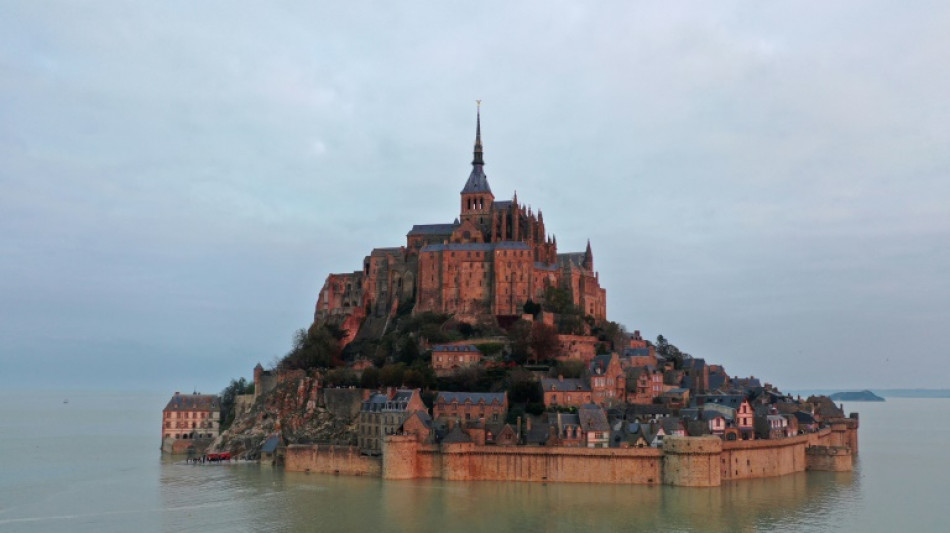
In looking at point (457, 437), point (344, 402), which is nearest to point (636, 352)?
point (457, 437)

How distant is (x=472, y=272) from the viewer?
73.2 m

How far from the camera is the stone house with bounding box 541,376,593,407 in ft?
181

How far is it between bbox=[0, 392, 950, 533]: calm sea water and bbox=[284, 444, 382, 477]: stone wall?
1007mm

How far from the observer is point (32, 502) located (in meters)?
43.7

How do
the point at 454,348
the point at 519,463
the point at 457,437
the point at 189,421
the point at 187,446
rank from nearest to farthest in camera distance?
the point at 519,463, the point at 457,437, the point at 454,348, the point at 187,446, the point at 189,421

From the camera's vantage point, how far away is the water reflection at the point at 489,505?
123 ft

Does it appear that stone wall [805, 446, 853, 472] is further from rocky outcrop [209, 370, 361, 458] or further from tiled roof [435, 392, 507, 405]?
rocky outcrop [209, 370, 361, 458]

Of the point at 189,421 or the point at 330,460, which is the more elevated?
the point at 189,421

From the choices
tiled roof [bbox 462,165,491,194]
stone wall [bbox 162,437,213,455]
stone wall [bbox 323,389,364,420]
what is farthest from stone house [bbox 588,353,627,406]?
stone wall [bbox 162,437,213,455]

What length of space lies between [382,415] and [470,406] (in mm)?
5628

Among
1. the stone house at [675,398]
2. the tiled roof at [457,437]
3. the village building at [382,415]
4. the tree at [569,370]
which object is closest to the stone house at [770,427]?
the stone house at [675,398]

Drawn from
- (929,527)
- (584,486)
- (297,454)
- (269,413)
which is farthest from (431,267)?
(929,527)

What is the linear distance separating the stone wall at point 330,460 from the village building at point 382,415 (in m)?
1.11

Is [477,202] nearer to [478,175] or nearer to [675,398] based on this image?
[478,175]
